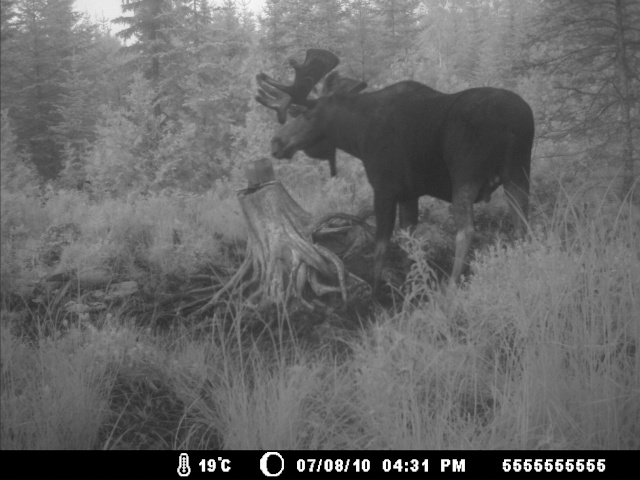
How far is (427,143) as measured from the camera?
4859 mm

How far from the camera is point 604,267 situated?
12.1 ft

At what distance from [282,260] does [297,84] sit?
5.90 ft

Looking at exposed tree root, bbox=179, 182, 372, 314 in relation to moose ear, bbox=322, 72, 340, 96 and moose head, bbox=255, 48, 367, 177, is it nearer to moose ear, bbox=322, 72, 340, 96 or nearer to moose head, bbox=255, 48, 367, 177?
moose head, bbox=255, 48, 367, 177

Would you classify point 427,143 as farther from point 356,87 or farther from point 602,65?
point 602,65

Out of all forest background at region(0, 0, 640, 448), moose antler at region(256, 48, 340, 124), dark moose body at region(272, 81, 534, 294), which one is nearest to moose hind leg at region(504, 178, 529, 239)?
dark moose body at region(272, 81, 534, 294)

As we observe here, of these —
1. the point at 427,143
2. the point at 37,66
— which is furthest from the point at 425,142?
the point at 37,66

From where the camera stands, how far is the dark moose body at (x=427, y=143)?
449 centimetres
